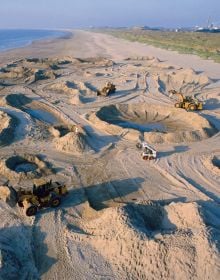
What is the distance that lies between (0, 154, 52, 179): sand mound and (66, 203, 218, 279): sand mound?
18.1 ft

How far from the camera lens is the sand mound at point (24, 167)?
2000cm

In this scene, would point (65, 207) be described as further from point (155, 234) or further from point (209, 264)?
point (209, 264)

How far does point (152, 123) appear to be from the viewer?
97.5 ft

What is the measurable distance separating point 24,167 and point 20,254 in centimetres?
843

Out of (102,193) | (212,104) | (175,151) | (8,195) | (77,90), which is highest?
(8,195)

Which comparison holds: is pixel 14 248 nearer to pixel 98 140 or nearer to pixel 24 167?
pixel 24 167

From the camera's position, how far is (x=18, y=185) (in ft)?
63.2

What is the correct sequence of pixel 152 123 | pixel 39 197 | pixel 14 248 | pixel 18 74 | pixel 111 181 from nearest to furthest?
pixel 14 248 < pixel 39 197 < pixel 111 181 < pixel 152 123 < pixel 18 74

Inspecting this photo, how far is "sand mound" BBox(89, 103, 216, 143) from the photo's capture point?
25000 millimetres

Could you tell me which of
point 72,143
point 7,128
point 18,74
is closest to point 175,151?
point 72,143

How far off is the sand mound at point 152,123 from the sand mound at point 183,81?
771 cm

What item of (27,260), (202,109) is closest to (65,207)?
(27,260)

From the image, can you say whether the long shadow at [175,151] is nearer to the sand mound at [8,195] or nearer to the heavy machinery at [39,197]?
the heavy machinery at [39,197]

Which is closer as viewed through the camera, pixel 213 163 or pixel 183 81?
pixel 213 163
